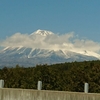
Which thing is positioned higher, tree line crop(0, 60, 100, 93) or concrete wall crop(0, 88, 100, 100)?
tree line crop(0, 60, 100, 93)

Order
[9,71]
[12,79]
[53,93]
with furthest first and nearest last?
[9,71], [12,79], [53,93]

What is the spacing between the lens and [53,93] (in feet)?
47.9

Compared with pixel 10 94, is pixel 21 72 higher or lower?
higher

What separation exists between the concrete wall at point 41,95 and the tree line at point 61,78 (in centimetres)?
962

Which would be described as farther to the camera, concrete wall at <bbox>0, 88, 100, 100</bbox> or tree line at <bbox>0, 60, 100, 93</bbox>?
tree line at <bbox>0, 60, 100, 93</bbox>

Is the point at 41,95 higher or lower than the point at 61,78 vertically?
lower

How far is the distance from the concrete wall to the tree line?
9622 mm

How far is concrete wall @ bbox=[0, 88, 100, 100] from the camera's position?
1352 cm

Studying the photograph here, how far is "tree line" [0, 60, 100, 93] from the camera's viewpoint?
84.9 ft

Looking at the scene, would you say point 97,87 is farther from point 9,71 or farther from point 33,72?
point 9,71

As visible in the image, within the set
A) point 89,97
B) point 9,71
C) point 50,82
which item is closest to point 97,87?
point 50,82

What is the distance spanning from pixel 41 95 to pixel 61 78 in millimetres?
12468

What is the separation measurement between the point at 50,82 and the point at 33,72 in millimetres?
1500

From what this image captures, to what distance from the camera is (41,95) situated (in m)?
15.0
